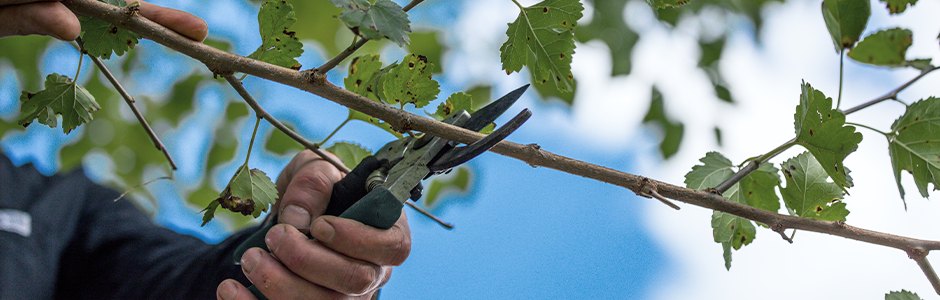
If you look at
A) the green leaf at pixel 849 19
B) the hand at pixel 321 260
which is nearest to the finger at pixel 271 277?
the hand at pixel 321 260

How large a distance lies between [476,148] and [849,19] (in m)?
0.29

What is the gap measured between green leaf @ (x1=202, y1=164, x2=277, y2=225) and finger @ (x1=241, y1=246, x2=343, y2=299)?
46mm

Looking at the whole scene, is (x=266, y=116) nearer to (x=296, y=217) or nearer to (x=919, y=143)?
(x=296, y=217)

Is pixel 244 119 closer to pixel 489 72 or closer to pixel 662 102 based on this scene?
pixel 489 72

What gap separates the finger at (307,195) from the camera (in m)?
0.60

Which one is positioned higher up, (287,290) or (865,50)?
(865,50)

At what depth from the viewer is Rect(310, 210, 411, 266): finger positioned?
489 millimetres

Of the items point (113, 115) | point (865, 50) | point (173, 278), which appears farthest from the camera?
point (113, 115)

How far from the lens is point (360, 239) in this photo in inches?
19.6

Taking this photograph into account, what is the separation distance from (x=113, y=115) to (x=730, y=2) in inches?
56.2

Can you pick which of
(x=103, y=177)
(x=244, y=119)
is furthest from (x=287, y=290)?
(x=103, y=177)

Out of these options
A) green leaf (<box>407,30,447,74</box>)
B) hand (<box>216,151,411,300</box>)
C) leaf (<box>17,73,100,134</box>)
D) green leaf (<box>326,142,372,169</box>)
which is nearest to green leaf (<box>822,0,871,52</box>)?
hand (<box>216,151,411,300</box>)

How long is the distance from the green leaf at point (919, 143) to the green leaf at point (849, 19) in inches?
4.5

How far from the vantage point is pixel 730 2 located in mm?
1062
